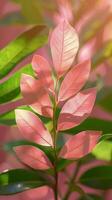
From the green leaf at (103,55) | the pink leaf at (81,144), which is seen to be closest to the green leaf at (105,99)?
the green leaf at (103,55)

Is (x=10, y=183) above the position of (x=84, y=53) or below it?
below

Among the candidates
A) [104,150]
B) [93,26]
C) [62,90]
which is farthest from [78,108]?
[93,26]

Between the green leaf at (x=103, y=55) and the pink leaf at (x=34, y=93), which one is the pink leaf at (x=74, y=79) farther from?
the green leaf at (x=103, y=55)

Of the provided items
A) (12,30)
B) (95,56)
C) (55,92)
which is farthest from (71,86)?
(12,30)

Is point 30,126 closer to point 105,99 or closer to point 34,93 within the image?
point 34,93

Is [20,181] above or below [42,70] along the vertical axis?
below

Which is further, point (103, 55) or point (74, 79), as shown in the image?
point (103, 55)

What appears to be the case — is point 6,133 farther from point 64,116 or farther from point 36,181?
point 64,116
